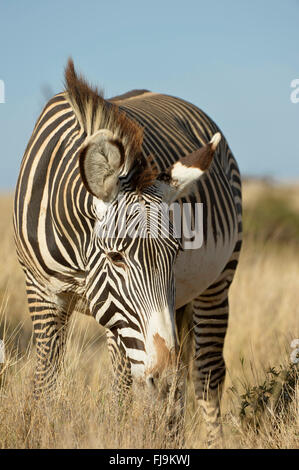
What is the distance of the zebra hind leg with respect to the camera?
425 cm

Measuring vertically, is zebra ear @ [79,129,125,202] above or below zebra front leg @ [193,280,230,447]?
above

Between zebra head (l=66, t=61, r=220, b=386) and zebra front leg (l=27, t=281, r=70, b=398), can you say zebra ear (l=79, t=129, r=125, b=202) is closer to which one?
zebra head (l=66, t=61, r=220, b=386)

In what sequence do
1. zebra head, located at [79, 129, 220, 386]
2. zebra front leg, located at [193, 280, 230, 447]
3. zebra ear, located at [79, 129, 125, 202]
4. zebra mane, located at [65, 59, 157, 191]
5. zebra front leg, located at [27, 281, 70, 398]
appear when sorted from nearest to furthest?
zebra head, located at [79, 129, 220, 386] → zebra ear, located at [79, 129, 125, 202] → zebra mane, located at [65, 59, 157, 191] → zebra front leg, located at [27, 281, 70, 398] → zebra front leg, located at [193, 280, 230, 447]

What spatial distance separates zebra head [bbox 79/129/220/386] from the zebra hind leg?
0.64m

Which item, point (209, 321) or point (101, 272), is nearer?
point (101, 272)

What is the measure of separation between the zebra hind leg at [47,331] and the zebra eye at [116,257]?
2.98 feet

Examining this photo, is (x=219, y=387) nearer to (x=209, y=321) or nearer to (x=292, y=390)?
(x=209, y=321)

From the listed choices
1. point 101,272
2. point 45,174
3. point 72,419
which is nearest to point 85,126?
point 45,174

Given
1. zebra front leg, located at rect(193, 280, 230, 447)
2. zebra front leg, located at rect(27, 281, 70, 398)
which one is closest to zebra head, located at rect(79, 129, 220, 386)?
zebra front leg, located at rect(27, 281, 70, 398)

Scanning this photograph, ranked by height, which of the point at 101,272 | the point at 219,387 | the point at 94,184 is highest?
the point at 94,184

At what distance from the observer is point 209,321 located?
5.62 meters

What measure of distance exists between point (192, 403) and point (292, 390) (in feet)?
5.74
